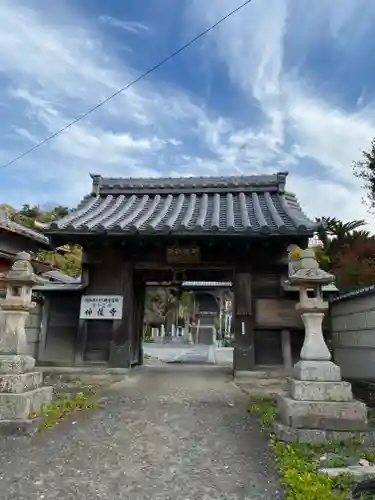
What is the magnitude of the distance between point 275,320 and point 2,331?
5256 millimetres

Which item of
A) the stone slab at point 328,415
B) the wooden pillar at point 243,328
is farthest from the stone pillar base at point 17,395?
the wooden pillar at point 243,328

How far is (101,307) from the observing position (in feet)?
28.0

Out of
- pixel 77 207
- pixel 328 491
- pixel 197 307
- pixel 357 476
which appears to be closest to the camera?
pixel 328 491

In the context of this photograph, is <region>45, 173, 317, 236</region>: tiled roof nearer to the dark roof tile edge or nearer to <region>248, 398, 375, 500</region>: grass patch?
the dark roof tile edge

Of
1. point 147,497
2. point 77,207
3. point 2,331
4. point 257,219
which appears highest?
point 77,207

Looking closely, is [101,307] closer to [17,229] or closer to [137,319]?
[137,319]

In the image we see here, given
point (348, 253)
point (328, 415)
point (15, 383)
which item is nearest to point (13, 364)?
point (15, 383)

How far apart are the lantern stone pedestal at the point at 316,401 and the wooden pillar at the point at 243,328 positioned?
10.2ft

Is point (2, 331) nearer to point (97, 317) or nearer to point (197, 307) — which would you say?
point (97, 317)

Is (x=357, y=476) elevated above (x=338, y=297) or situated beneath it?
A: situated beneath

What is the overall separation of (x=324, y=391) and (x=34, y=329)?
6.57m

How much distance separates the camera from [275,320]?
829cm

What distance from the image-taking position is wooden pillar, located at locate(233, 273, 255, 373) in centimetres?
820

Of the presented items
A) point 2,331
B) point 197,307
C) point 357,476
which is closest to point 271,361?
point 357,476
